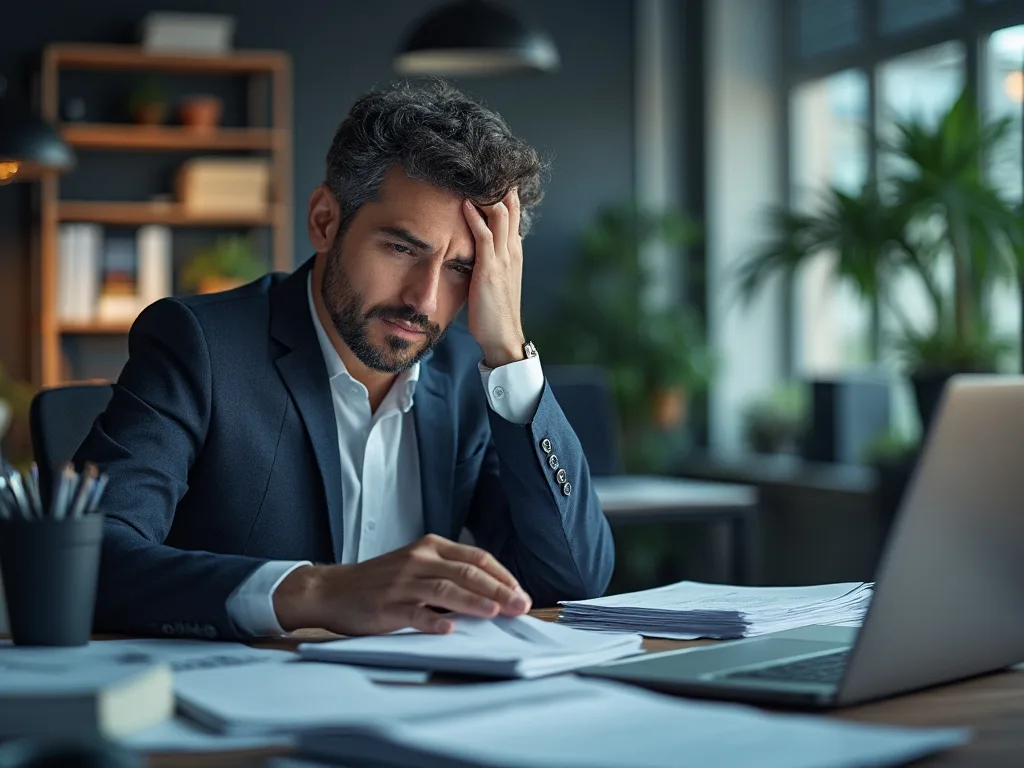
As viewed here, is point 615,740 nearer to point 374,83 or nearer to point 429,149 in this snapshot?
point 429,149

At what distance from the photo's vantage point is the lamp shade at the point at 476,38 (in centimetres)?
422

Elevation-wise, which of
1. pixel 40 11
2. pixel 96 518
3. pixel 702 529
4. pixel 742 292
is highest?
pixel 40 11

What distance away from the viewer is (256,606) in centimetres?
134

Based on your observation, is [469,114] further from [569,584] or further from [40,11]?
[40,11]

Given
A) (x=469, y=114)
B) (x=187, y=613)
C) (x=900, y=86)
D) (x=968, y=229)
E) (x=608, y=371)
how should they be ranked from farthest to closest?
(x=608, y=371), (x=900, y=86), (x=968, y=229), (x=469, y=114), (x=187, y=613)

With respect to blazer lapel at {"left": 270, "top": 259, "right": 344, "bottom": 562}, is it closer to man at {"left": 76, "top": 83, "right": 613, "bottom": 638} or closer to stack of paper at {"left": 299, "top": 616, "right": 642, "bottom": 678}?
man at {"left": 76, "top": 83, "right": 613, "bottom": 638}

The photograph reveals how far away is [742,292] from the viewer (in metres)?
4.76

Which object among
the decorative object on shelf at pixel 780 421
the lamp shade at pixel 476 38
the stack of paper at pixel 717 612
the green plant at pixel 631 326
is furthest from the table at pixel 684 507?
the stack of paper at pixel 717 612

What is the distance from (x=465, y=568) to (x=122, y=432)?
0.63 meters

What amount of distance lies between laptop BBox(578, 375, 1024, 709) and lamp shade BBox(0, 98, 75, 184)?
12.1 ft

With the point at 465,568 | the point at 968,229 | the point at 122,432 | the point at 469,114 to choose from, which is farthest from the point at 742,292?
the point at 465,568

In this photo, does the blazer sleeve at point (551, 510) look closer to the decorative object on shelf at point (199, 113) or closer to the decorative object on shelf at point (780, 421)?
the decorative object on shelf at point (780, 421)

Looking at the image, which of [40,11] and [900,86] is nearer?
[900,86]

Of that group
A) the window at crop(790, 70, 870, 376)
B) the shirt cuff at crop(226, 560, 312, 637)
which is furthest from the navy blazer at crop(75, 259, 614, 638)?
the window at crop(790, 70, 870, 376)
